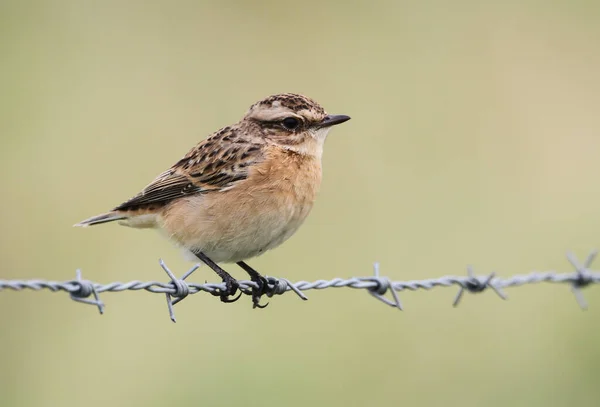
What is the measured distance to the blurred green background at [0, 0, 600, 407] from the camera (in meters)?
8.98

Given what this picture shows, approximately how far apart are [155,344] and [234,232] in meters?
3.06

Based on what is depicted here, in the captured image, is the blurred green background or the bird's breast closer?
the bird's breast

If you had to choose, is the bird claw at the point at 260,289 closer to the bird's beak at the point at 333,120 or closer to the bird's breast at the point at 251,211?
the bird's breast at the point at 251,211

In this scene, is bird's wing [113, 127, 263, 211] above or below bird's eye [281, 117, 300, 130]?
below

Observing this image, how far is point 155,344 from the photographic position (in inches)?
362

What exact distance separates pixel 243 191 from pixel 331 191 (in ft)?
16.9

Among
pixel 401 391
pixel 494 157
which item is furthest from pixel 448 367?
pixel 494 157

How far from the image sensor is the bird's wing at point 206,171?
6.80 m

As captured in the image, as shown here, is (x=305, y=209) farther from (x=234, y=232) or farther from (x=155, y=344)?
(x=155, y=344)

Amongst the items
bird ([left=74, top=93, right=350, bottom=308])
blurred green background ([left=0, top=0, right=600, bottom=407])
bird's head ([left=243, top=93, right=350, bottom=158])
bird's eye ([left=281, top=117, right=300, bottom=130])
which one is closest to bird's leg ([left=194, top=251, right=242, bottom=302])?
bird ([left=74, top=93, right=350, bottom=308])

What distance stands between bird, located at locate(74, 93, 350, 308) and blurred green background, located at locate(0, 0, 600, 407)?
780mm

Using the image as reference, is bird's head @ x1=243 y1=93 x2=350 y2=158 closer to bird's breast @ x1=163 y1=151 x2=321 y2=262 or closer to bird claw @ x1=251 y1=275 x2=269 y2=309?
bird's breast @ x1=163 y1=151 x2=321 y2=262

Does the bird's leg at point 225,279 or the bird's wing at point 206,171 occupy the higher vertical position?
the bird's wing at point 206,171

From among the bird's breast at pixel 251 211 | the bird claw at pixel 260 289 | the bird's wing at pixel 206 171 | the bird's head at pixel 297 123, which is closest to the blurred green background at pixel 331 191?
the bird's wing at pixel 206 171
